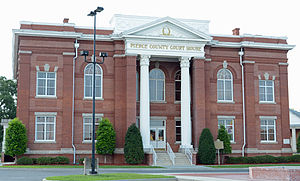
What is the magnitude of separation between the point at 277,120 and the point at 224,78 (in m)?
6.46

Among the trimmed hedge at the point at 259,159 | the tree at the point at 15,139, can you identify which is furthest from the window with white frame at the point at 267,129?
the tree at the point at 15,139

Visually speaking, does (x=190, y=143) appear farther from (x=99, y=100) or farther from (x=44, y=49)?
(x=44, y=49)

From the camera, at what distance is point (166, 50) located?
38219 millimetres

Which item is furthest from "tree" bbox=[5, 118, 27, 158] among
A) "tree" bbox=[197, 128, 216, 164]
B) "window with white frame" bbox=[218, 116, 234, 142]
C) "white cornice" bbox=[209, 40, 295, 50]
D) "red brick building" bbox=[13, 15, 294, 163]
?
"white cornice" bbox=[209, 40, 295, 50]

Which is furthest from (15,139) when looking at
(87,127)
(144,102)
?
(144,102)

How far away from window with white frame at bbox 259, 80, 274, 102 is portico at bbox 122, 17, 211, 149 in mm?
7115

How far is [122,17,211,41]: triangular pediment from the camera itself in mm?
37688

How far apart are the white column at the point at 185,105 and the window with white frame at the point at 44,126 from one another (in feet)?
35.6

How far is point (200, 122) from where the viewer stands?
38344mm

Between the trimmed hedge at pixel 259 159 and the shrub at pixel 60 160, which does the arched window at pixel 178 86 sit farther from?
the shrub at pixel 60 160

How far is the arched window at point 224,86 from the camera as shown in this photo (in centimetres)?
4091

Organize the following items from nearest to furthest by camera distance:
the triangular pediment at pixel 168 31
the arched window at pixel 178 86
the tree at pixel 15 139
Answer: the tree at pixel 15 139 < the triangular pediment at pixel 168 31 < the arched window at pixel 178 86

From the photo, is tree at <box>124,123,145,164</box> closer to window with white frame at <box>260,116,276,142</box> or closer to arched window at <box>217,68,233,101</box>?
arched window at <box>217,68,233,101</box>

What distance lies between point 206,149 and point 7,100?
36133 millimetres
